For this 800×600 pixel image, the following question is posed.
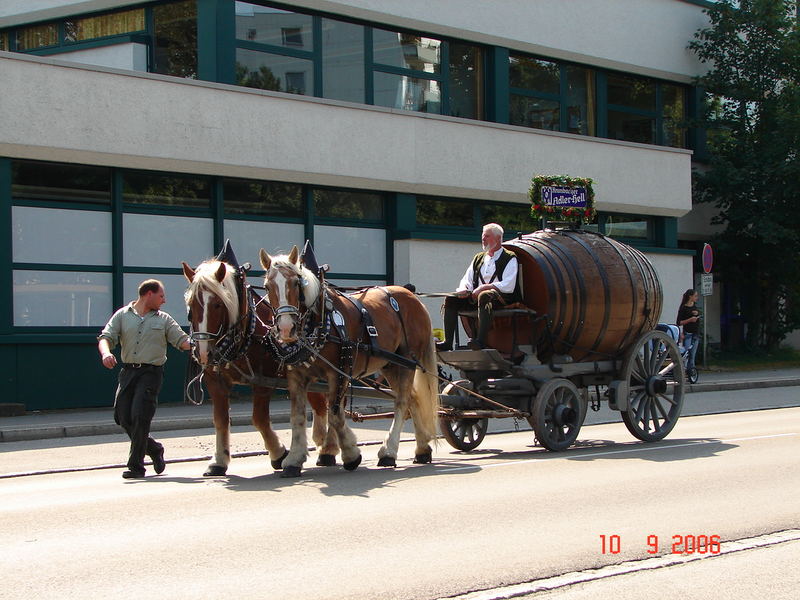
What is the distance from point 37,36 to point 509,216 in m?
10.7

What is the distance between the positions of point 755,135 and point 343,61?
40.4 ft

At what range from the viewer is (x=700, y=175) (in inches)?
1138

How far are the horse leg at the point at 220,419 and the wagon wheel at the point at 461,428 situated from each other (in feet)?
8.29

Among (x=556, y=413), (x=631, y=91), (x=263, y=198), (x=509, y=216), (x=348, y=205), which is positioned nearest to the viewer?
(x=556, y=413)

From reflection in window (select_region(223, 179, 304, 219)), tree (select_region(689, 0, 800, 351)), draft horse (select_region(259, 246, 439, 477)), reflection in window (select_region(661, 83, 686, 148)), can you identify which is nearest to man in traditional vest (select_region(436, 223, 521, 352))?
draft horse (select_region(259, 246, 439, 477))

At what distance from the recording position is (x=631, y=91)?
2794 centimetres

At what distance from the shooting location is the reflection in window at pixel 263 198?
19719mm

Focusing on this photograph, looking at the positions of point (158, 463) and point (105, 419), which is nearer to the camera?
point (158, 463)

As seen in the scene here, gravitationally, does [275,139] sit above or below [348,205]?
above

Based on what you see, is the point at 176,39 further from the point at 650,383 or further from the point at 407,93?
the point at 650,383

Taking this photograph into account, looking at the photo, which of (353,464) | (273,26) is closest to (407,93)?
(273,26)

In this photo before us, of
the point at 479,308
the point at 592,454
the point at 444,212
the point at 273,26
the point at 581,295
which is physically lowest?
the point at 592,454

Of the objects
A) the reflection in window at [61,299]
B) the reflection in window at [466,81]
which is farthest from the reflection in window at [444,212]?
the reflection in window at [61,299]
